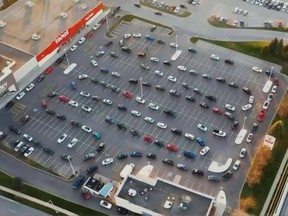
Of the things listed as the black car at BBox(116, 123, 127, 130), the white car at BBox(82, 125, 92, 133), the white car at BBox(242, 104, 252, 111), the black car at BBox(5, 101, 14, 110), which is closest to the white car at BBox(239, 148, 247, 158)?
the white car at BBox(242, 104, 252, 111)

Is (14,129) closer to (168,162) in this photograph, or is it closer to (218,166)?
(168,162)

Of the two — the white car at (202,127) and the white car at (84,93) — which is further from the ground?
the white car at (202,127)

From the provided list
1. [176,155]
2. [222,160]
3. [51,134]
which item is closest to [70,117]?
[51,134]

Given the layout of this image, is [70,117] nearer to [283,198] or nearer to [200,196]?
[200,196]

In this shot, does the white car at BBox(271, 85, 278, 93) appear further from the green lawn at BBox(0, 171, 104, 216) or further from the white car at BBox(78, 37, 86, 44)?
the white car at BBox(78, 37, 86, 44)

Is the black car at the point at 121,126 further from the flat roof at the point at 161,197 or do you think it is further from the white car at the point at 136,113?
the flat roof at the point at 161,197

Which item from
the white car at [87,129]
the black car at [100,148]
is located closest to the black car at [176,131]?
the black car at [100,148]
